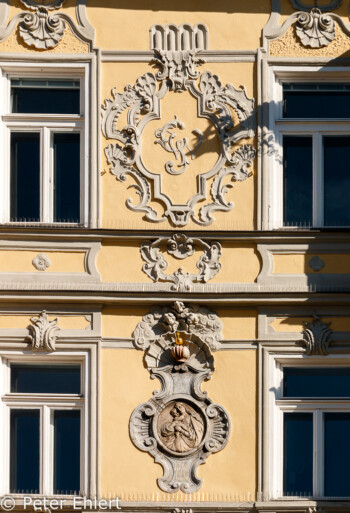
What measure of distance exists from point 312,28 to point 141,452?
5.42 meters

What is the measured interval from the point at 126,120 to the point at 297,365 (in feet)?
11.5

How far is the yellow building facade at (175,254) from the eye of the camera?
1895 centimetres

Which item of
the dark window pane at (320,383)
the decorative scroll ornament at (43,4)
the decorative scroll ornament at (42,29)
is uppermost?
the decorative scroll ornament at (43,4)

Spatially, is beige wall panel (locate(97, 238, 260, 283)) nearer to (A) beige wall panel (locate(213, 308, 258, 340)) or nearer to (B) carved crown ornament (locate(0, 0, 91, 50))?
(A) beige wall panel (locate(213, 308, 258, 340))

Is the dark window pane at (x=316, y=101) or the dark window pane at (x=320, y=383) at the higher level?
the dark window pane at (x=316, y=101)

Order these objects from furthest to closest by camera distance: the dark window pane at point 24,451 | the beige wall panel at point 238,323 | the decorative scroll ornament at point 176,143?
the decorative scroll ornament at point 176,143, the beige wall panel at point 238,323, the dark window pane at point 24,451

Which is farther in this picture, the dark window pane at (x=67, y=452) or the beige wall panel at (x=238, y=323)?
the beige wall panel at (x=238, y=323)

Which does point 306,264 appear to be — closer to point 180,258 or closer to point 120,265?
point 180,258

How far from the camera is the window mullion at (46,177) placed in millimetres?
19516

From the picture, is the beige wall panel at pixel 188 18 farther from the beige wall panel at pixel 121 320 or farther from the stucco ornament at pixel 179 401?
the stucco ornament at pixel 179 401

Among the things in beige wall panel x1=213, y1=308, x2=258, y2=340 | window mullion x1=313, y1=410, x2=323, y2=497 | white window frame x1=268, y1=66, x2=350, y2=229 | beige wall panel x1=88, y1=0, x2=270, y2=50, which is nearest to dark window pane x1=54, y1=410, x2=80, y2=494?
beige wall panel x1=213, y1=308, x2=258, y2=340

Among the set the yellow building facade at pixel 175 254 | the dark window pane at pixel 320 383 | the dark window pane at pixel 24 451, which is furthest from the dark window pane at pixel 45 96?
the dark window pane at pixel 320 383

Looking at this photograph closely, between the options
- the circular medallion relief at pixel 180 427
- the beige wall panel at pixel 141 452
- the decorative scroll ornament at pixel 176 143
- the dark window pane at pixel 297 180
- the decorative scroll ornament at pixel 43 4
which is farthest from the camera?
the decorative scroll ornament at pixel 43 4

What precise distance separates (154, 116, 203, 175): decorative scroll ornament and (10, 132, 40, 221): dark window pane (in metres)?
1.49
